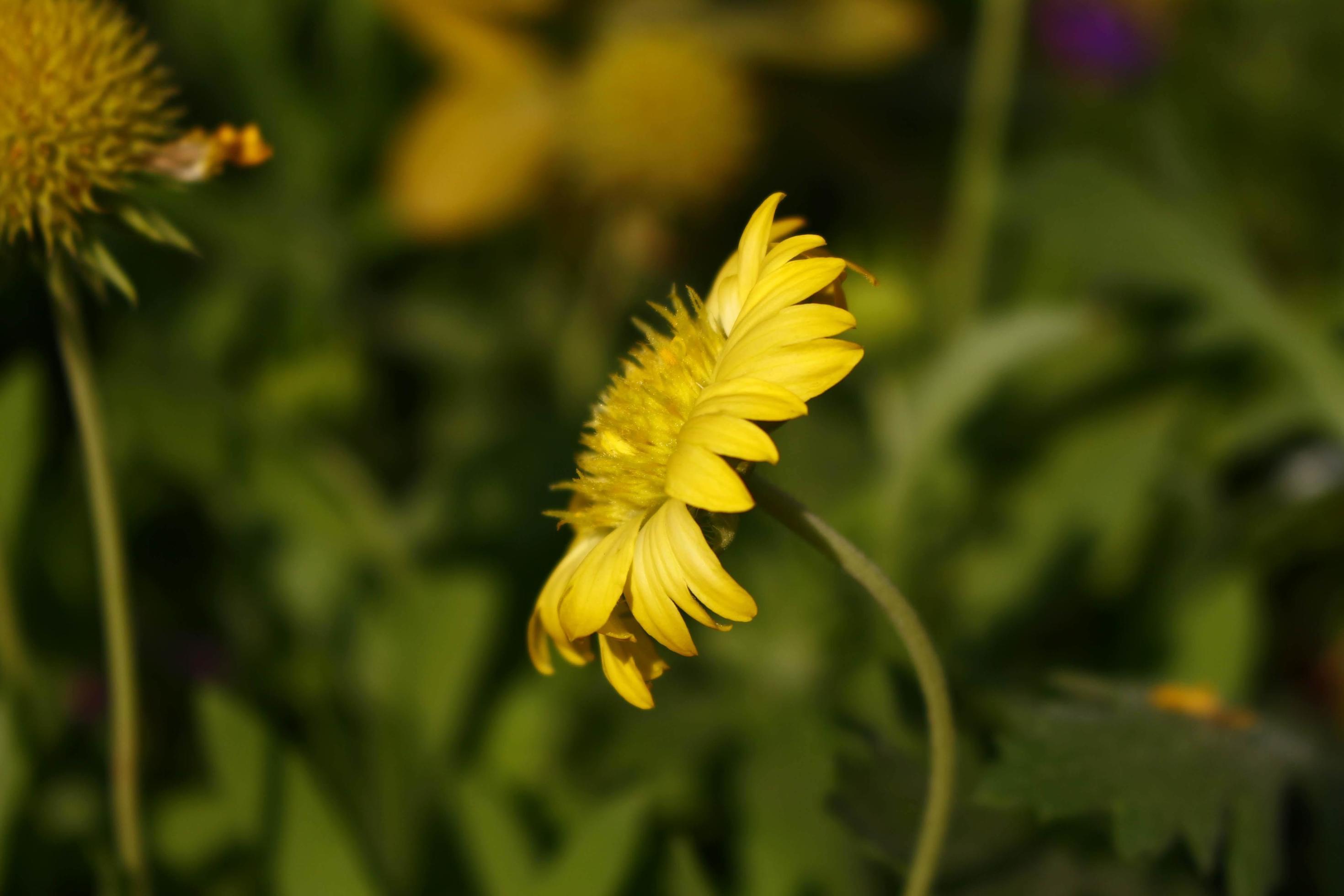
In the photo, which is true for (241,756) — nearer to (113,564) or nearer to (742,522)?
(113,564)

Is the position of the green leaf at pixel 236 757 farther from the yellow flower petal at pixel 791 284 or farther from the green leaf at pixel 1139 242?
the green leaf at pixel 1139 242

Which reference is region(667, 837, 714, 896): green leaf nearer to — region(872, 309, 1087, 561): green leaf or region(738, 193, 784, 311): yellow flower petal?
region(738, 193, 784, 311): yellow flower petal

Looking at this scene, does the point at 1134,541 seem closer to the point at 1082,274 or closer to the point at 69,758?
the point at 1082,274

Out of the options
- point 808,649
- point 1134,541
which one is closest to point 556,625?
point 808,649

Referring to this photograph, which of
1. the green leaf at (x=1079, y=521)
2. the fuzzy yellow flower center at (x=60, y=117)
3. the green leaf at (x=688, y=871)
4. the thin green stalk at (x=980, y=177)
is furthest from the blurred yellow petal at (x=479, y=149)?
the green leaf at (x=688, y=871)

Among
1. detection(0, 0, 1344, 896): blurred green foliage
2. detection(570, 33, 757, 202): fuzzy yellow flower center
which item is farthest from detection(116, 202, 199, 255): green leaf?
detection(570, 33, 757, 202): fuzzy yellow flower center

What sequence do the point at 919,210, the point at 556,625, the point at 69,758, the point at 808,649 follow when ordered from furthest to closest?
1. the point at 919,210
2. the point at 808,649
3. the point at 69,758
4. the point at 556,625
